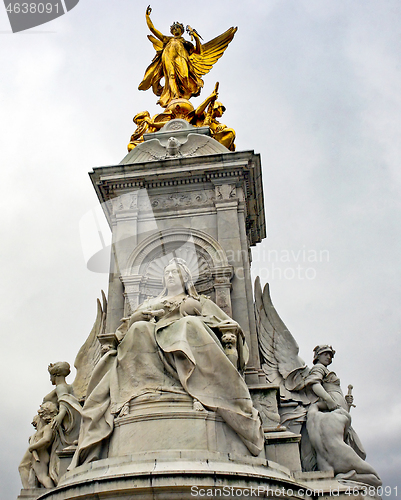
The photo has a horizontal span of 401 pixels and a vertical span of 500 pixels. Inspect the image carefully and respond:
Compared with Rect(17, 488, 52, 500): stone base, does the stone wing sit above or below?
above

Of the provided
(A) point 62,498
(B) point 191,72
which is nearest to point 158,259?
(A) point 62,498

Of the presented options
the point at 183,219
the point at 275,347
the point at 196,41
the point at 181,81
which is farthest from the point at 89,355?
the point at 196,41

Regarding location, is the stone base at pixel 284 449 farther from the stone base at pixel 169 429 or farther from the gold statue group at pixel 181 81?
the gold statue group at pixel 181 81

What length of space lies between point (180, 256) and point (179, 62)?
6.79 m

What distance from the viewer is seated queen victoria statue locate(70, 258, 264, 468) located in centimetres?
825

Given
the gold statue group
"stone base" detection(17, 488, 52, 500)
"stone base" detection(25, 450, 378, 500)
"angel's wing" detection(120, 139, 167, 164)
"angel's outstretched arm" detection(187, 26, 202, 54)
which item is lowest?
"stone base" detection(25, 450, 378, 500)

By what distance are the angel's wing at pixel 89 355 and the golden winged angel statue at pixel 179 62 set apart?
655 cm

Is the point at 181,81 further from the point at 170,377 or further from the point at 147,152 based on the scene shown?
the point at 170,377

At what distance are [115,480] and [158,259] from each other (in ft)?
18.9

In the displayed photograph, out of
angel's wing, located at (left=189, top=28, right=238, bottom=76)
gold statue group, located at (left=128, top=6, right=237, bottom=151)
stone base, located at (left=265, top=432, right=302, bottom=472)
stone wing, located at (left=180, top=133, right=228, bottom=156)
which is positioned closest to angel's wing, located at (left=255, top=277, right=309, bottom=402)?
stone base, located at (left=265, top=432, right=302, bottom=472)

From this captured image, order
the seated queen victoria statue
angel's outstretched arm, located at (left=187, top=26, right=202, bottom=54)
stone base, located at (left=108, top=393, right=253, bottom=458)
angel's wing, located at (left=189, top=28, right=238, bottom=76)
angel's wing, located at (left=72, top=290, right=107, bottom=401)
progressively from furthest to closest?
angel's outstretched arm, located at (left=187, top=26, right=202, bottom=54)
angel's wing, located at (left=189, top=28, right=238, bottom=76)
angel's wing, located at (left=72, top=290, right=107, bottom=401)
the seated queen victoria statue
stone base, located at (left=108, top=393, right=253, bottom=458)

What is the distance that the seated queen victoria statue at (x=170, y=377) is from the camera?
825cm

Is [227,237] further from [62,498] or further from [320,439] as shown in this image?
[62,498]

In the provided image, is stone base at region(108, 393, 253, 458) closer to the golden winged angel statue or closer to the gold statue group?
the gold statue group
